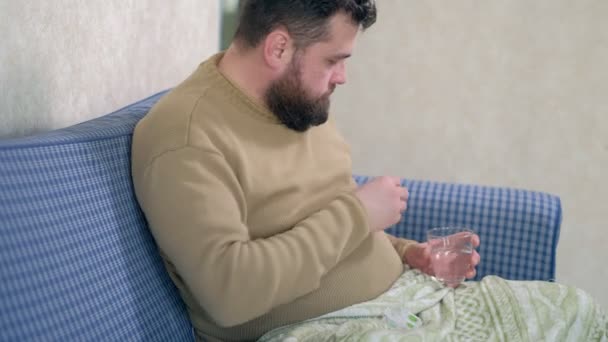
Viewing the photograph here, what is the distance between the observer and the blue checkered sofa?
85 cm

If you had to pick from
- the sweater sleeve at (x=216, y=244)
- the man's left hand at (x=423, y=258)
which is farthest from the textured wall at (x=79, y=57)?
the man's left hand at (x=423, y=258)

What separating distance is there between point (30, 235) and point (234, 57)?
21.6 inches

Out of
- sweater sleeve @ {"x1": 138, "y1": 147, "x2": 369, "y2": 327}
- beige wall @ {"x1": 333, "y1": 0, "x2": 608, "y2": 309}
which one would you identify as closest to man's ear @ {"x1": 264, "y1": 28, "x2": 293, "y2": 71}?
sweater sleeve @ {"x1": 138, "y1": 147, "x2": 369, "y2": 327}

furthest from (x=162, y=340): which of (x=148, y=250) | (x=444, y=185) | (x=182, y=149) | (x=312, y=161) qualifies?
(x=444, y=185)

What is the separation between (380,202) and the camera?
1292 millimetres

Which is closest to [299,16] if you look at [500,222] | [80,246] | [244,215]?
[244,215]

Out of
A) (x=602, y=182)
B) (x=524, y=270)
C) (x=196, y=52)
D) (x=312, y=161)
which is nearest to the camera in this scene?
(x=312, y=161)

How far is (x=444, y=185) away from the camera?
70.0 inches

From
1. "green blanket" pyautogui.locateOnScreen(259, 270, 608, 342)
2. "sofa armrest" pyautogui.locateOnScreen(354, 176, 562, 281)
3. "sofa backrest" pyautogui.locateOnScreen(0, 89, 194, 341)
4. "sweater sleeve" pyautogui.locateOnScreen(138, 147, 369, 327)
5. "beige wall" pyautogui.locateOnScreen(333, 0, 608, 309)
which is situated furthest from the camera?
"beige wall" pyautogui.locateOnScreen(333, 0, 608, 309)

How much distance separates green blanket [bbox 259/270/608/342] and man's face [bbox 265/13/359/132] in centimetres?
37

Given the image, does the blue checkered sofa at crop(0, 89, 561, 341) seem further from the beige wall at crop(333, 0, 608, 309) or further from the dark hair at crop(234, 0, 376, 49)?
the beige wall at crop(333, 0, 608, 309)

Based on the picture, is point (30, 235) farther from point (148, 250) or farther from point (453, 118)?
point (453, 118)

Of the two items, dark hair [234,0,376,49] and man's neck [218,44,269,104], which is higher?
dark hair [234,0,376,49]

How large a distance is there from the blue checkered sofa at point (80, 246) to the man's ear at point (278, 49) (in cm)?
27
